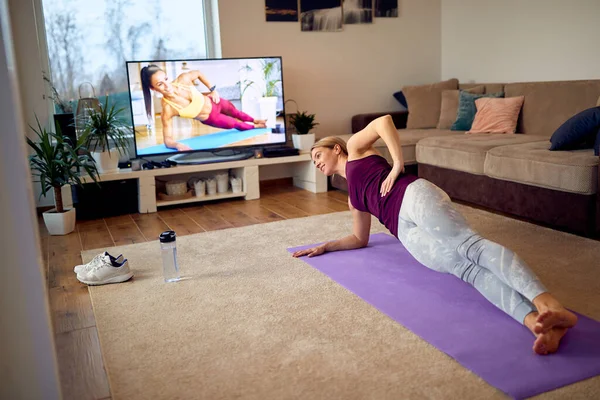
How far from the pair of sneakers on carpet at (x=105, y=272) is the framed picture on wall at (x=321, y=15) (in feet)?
10.8

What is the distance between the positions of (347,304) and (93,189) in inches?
107

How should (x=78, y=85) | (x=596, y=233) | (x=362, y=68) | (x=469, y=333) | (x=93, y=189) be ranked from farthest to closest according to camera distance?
(x=362, y=68)
(x=78, y=85)
(x=93, y=189)
(x=596, y=233)
(x=469, y=333)

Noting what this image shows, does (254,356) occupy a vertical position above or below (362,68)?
below

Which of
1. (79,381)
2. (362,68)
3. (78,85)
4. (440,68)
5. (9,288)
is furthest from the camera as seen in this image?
(440,68)

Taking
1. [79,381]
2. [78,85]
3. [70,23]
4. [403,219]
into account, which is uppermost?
[70,23]

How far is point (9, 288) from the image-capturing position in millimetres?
970

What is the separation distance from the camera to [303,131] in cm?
519

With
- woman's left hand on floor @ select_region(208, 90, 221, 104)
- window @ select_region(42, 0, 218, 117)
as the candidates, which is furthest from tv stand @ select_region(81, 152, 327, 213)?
window @ select_region(42, 0, 218, 117)

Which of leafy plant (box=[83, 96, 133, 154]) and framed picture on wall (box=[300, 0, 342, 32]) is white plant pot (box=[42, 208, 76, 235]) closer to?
leafy plant (box=[83, 96, 133, 154])

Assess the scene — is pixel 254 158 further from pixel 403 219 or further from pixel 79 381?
pixel 79 381

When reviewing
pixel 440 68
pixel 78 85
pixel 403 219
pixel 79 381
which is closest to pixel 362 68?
pixel 440 68

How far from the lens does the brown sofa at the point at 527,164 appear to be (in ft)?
10.7

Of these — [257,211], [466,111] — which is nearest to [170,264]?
[257,211]

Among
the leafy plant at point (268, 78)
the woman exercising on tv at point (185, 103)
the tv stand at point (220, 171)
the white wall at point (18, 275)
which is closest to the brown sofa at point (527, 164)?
the tv stand at point (220, 171)
